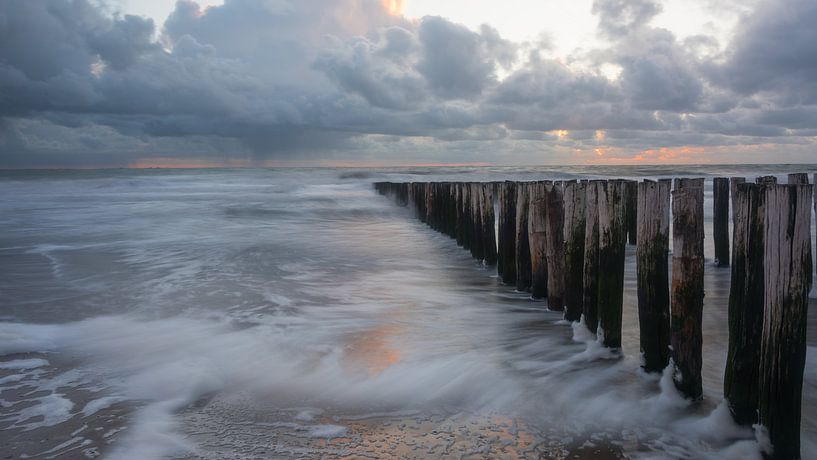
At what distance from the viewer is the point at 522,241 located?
5.77 metres

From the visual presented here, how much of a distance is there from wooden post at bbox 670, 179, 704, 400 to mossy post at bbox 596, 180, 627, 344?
1.97ft

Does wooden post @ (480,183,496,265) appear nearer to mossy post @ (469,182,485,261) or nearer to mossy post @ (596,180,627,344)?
mossy post @ (469,182,485,261)

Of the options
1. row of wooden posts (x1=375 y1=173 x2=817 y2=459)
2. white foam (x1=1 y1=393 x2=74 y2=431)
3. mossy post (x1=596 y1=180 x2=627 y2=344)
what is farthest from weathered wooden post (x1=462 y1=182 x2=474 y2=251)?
white foam (x1=1 y1=393 x2=74 y2=431)

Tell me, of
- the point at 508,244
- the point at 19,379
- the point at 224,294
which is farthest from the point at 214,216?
the point at 19,379

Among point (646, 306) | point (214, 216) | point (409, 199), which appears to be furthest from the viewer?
point (409, 199)

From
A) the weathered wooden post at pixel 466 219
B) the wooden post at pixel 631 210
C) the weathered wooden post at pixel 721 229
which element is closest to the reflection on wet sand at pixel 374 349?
the weathered wooden post at pixel 466 219

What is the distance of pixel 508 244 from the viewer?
6316 millimetres

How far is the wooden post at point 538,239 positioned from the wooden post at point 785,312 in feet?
8.86

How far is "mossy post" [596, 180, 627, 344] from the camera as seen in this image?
377 cm

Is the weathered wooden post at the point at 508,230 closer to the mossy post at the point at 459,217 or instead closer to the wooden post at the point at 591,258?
the wooden post at the point at 591,258

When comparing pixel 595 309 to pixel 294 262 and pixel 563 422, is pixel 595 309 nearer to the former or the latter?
pixel 563 422

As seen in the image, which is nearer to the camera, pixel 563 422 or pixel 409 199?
pixel 563 422

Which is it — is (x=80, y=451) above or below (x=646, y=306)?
below

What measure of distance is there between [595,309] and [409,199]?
45.1 ft
